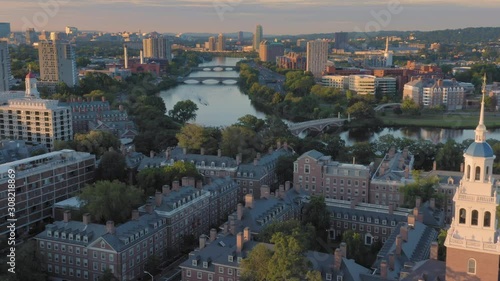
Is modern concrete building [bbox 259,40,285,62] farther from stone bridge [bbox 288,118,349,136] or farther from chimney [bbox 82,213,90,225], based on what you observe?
chimney [bbox 82,213,90,225]

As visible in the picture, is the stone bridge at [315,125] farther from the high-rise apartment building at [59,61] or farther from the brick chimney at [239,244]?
the high-rise apartment building at [59,61]

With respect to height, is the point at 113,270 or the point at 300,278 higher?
the point at 300,278

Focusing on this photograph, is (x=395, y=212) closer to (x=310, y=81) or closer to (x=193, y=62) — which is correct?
(x=310, y=81)

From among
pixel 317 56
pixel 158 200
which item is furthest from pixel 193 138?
pixel 317 56

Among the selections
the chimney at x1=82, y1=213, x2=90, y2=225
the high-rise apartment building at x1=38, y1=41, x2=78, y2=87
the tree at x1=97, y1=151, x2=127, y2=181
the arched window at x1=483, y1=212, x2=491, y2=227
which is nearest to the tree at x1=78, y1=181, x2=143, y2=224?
the chimney at x1=82, y1=213, x2=90, y2=225

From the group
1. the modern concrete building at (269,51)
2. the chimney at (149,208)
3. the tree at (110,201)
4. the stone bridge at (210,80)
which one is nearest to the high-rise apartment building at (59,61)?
the stone bridge at (210,80)

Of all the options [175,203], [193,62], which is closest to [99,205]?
[175,203]
